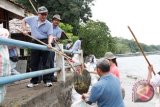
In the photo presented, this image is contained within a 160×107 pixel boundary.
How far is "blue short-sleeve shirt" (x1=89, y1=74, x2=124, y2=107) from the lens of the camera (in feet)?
16.4

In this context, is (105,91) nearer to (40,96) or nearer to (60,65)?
(40,96)

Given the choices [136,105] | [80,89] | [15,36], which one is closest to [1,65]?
[80,89]

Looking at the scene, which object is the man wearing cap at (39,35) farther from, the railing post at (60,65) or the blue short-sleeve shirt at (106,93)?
the blue short-sleeve shirt at (106,93)

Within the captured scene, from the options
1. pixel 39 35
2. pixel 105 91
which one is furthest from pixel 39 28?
Result: pixel 105 91

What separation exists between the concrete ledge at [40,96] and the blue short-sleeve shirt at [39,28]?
913 mm

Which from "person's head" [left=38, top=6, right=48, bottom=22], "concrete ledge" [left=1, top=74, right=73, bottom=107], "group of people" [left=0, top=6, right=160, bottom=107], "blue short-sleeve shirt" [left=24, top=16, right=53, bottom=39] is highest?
"person's head" [left=38, top=6, right=48, bottom=22]

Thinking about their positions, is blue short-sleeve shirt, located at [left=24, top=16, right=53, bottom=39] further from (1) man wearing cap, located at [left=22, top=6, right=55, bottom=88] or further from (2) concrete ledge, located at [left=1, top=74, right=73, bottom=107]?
(2) concrete ledge, located at [left=1, top=74, right=73, bottom=107]

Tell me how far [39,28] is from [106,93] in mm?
2850

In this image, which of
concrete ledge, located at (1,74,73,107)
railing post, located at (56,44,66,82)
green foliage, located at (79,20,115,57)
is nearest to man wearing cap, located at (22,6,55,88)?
concrete ledge, located at (1,74,73,107)

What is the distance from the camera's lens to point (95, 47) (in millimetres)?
49406

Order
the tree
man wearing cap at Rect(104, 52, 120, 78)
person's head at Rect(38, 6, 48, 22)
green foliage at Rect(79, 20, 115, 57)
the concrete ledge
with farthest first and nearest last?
green foliage at Rect(79, 20, 115, 57)
the tree
person's head at Rect(38, 6, 48, 22)
man wearing cap at Rect(104, 52, 120, 78)
the concrete ledge

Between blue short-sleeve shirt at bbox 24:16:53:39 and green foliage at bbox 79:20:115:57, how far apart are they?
38978mm

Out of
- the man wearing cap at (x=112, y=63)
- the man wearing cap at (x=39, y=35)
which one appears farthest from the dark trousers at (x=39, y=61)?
the man wearing cap at (x=112, y=63)

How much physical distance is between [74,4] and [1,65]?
109 ft
